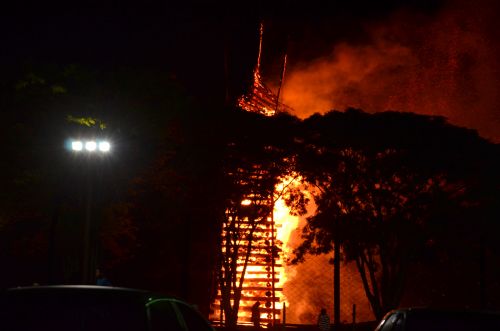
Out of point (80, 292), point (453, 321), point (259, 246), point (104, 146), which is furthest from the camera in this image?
point (259, 246)

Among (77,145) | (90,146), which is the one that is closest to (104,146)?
(90,146)

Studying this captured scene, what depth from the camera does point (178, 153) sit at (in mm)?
24500

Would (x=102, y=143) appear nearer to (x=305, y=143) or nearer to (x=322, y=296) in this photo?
(x=305, y=143)

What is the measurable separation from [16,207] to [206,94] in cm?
1622

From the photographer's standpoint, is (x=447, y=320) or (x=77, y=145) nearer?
(x=447, y=320)

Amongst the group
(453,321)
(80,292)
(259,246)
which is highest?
(259,246)

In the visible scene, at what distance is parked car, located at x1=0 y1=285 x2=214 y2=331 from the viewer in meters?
5.17

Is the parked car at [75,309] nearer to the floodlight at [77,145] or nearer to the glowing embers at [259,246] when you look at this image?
the floodlight at [77,145]

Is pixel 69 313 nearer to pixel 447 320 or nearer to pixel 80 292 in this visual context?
pixel 80 292

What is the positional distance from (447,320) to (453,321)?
59mm

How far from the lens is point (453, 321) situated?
7.05 m

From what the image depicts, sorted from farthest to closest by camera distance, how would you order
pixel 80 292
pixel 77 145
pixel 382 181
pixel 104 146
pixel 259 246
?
pixel 259 246, pixel 382 181, pixel 104 146, pixel 77 145, pixel 80 292

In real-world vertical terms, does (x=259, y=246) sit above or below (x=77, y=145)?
below

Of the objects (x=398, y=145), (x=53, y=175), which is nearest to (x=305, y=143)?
(x=398, y=145)
